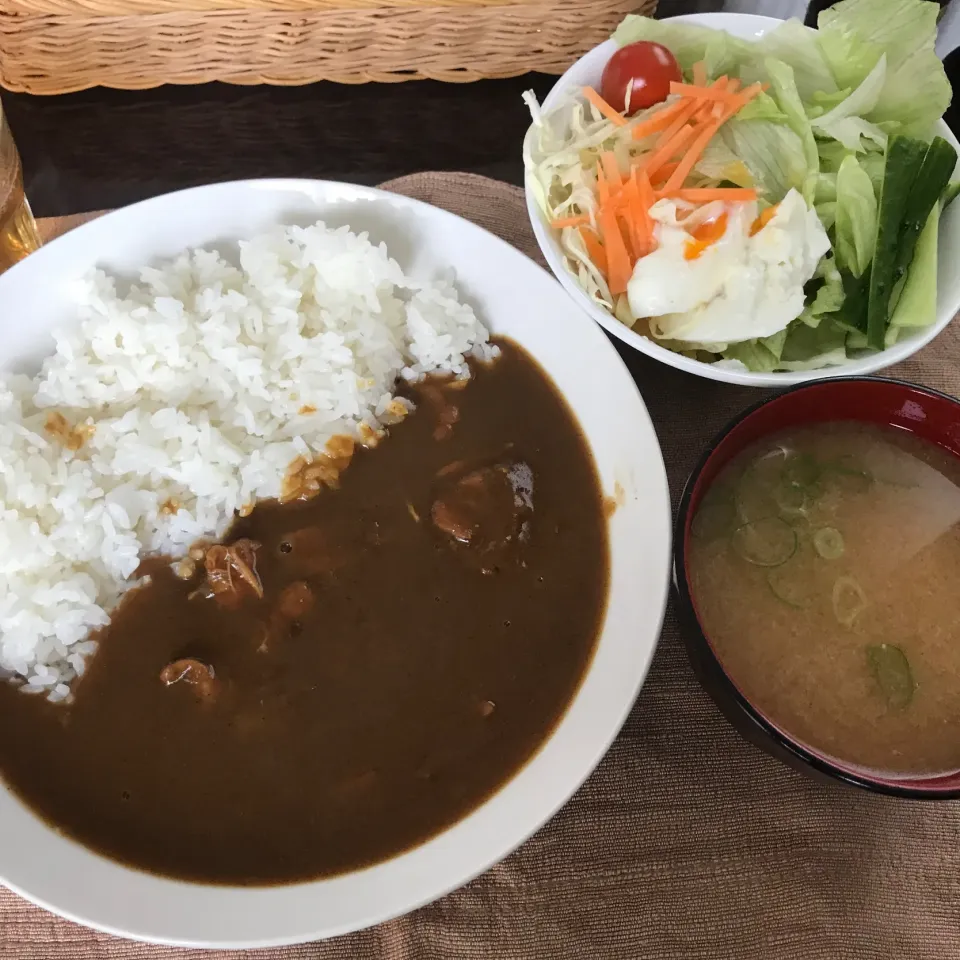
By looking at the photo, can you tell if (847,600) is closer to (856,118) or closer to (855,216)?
(855,216)

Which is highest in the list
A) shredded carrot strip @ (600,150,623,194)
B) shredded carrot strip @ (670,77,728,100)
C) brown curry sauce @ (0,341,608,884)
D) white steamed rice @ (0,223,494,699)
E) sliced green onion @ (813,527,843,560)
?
shredded carrot strip @ (670,77,728,100)

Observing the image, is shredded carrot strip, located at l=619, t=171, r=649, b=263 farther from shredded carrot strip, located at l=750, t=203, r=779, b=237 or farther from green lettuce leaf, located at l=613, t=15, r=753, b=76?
green lettuce leaf, located at l=613, t=15, r=753, b=76

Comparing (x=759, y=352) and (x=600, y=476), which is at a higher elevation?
(x=759, y=352)

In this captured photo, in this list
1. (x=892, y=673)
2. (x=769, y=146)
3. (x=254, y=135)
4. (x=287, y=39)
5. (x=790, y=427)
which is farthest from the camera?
(x=254, y=135)

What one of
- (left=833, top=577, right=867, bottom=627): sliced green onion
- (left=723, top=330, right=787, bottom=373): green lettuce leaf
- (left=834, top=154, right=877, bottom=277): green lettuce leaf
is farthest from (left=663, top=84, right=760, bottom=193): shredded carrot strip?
(left=833, top=577, right=867, bottom=627): sliced green onion

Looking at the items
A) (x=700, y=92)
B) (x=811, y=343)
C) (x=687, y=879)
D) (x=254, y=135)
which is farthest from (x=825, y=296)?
(x=254, y=135)

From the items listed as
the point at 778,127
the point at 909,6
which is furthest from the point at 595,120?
the point at 909,6

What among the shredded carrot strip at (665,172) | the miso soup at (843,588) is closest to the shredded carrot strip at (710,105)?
the shredded carrot strip at (665,172)

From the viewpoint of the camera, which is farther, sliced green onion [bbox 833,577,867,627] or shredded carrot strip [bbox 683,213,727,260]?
shredded carrot strip [bbox 683,213,727,260]

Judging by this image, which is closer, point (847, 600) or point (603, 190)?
point (847, 600)
